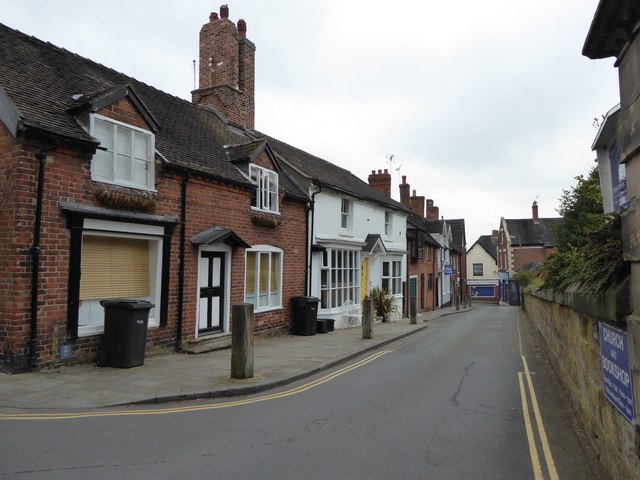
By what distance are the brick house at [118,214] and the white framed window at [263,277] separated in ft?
0.16

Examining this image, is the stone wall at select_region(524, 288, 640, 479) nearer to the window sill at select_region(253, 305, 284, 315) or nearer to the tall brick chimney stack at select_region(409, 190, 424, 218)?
the window sill at select_region(253, 305, 284, 315)

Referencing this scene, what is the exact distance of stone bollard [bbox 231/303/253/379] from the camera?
8.20 meters

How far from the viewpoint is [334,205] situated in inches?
747

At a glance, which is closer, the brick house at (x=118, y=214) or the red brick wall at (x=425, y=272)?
the brick house at (x=118, y=214)

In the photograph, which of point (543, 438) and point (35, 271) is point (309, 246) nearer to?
point (35, 271)

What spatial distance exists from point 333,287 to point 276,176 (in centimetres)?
586

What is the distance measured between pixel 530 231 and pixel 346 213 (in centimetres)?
4638

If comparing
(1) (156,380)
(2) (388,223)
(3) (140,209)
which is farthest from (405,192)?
(1) (156,380)

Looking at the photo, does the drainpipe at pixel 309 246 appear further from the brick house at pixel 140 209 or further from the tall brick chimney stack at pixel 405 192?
the tall brick chimney stack at pixel 405 192

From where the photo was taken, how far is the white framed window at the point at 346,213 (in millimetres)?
20141

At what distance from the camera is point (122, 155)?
9.86m

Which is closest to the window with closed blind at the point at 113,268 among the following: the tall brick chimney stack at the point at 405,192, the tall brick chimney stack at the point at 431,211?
the tall brick chimney stack at the point at 405,192

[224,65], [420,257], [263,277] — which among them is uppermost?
[224,65]

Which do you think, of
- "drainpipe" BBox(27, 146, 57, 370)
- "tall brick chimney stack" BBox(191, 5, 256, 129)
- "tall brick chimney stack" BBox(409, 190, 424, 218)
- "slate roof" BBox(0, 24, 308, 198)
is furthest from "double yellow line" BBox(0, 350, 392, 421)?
"tall brick chimney stack" BBox(409, 190, 424, 218)
